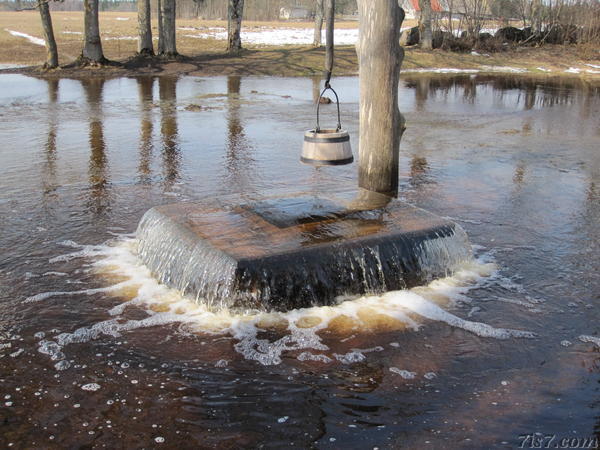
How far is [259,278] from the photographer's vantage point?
5512 mm

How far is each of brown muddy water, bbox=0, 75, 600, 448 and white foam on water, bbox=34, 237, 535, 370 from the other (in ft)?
0.06

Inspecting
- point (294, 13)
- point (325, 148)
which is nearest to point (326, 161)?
point (325, 148)

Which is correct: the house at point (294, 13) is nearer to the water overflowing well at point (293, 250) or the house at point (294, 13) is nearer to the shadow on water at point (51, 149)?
the shadow on water at point (51, 149)

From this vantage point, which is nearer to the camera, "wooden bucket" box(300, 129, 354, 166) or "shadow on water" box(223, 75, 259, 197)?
"wooden bucket" box(300, 129, 354, 166)

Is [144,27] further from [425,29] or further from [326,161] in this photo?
[326,161]

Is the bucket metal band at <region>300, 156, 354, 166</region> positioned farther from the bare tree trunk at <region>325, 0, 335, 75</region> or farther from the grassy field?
the grassy field

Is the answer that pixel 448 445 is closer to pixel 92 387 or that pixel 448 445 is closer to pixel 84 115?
pixel 92 387

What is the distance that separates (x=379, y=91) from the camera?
25.3 feet

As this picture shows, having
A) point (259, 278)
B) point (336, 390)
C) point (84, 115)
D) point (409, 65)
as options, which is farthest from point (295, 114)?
point (409, 65)

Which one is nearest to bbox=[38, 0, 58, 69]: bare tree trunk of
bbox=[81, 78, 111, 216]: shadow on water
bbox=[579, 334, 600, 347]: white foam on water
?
bbox=[81, 78, 111, 216]: shadow on water

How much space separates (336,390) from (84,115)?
39.5 ft

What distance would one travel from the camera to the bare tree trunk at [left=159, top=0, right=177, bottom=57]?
2481 cm

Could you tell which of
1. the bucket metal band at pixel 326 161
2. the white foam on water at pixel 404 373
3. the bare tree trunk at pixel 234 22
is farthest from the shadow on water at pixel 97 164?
the bare tree trunk at pixel 234 22

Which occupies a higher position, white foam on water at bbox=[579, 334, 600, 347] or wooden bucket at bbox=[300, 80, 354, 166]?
wooden bucket at bbox=[300, 80, 354, 166]
